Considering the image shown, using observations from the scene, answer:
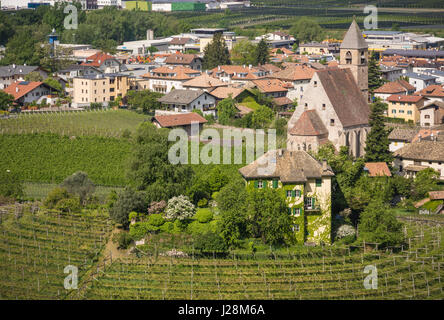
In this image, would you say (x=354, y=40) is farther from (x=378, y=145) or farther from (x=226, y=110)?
(x=226, y=110)

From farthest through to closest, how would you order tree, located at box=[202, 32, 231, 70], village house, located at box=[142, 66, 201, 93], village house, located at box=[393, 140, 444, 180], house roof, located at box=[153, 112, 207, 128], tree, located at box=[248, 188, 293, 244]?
tree, located at box=[202, 32, 231, 70] → village house, located at box=[142, 66, 201, 93] → house roof, located at box=[153, 112, 207, 128] → village house, located at box=[393, 140, 444, 180] → tree, located at box=[248, 188, 293, 244]

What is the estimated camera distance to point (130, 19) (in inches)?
4786

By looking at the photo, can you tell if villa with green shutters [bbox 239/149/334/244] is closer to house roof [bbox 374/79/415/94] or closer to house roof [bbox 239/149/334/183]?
house roof [bbox 239/149/334/183]

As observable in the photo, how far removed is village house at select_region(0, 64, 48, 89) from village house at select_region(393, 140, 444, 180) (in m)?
37.1

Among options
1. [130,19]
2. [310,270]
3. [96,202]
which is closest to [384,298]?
[310,270]

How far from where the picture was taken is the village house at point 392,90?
A: 6675 centimetres

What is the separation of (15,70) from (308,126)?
37948mm

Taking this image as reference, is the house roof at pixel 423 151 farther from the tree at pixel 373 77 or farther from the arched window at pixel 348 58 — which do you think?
the tree at pixel 373 77

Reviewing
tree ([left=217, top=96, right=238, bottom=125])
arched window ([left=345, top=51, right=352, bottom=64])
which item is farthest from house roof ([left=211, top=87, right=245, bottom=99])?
arched window ([left=345, top=51, right=352, bottom=64])

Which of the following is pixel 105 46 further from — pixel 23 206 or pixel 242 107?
pixel 23 206

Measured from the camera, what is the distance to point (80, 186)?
4147cm

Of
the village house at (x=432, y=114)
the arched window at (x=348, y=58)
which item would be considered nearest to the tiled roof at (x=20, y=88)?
the arched window at (x=348, y=58)

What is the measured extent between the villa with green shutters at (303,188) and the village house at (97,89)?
32.9 meters

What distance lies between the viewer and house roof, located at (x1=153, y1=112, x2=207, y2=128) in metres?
54.9
